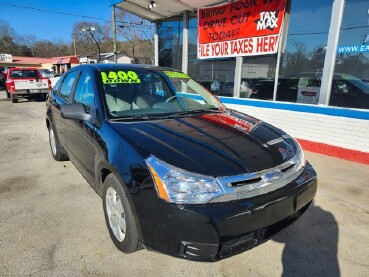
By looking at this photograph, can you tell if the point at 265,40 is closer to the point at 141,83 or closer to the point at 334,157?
the point at 334,157

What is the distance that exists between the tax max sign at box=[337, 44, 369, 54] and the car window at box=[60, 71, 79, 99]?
4.66m

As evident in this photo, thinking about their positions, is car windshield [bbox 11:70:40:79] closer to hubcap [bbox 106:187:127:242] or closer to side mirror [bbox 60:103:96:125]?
side mirror [bbox 60:103:96:125]

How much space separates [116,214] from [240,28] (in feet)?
19.0

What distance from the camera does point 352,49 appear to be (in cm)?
498

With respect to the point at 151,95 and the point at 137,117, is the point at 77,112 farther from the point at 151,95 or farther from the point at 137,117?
the point at 151,95

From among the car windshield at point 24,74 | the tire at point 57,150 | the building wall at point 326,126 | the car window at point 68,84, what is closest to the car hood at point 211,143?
the car window at point 68,84

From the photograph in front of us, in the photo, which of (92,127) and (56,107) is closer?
(92,127)

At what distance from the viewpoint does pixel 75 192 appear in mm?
3635

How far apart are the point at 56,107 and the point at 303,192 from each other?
144 inches

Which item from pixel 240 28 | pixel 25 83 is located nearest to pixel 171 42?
pixel 240 28

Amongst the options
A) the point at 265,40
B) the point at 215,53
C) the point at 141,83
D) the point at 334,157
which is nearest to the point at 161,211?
the point at 141,83

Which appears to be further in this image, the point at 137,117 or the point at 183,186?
the point at 137,117

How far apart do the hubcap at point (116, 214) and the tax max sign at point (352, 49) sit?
4928mm

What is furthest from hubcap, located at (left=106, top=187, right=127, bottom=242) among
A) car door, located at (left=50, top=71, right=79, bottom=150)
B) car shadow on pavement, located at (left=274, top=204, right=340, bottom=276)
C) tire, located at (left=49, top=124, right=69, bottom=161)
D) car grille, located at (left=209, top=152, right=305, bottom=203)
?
tire, located at (left=49, top=124, right=69, bottom=161)
